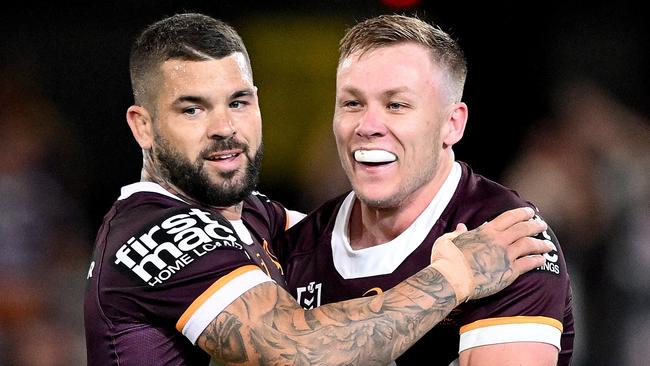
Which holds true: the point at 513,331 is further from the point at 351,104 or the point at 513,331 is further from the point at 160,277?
the point at 160,277

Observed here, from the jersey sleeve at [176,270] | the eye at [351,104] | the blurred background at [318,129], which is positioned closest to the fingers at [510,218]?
the eye at [351,104]

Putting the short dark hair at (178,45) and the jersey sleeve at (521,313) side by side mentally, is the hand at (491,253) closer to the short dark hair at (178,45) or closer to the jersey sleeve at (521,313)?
the jersey sleeve at (521,313)

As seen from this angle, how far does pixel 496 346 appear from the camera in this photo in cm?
352

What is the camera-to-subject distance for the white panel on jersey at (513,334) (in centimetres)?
352

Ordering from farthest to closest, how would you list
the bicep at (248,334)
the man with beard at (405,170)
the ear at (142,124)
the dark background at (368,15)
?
the dark background at (368,15)
the ear at (142,124)
the man with beard at (405,170)
the bicep at (248,334)

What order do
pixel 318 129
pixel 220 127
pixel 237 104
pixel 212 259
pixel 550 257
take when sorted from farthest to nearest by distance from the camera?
pixel 318 129 < pixel 237 104 < pixel 220 127 < pixel 550 257 < pixel 212 259

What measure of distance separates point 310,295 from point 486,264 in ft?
2.69

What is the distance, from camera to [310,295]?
4.13m

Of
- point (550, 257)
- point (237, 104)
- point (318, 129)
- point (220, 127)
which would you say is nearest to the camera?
point (550, 257)

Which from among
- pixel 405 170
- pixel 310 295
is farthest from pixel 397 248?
pixel 310 295

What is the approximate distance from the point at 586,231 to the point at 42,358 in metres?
3.63

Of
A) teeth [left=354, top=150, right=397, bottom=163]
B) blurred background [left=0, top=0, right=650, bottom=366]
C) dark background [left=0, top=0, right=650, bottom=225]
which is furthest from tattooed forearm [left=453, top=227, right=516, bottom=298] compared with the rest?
dark background [left=0, top=0, right=650, bottom=225]

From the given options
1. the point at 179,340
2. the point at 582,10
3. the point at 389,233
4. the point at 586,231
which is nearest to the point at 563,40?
the point at 582,10

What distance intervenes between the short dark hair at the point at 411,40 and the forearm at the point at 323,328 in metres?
0.82
